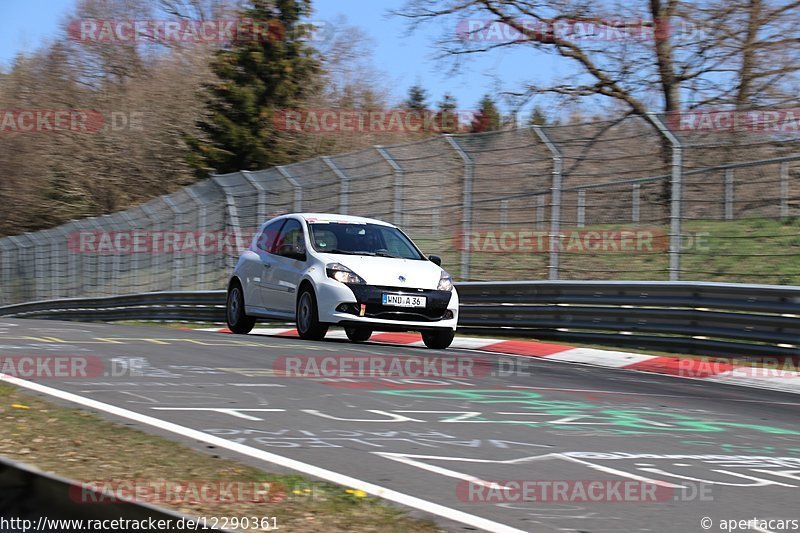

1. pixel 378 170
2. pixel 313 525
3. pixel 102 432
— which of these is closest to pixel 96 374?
pixel 102 432

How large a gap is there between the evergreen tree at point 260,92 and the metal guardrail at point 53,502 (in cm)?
4440

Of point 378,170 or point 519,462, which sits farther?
point 378,170

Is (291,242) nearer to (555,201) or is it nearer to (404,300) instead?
(404,300)

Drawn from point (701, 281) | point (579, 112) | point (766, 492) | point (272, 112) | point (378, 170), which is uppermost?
point (272, 112)

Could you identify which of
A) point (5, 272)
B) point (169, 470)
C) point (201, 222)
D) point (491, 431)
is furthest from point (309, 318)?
point (5, 272)

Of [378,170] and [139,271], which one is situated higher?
[378,170]

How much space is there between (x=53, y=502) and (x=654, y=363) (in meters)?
9.57

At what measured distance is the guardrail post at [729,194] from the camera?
12492 millimetres

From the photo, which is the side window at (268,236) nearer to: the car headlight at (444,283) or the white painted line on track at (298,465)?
the car headlight at (444,283)

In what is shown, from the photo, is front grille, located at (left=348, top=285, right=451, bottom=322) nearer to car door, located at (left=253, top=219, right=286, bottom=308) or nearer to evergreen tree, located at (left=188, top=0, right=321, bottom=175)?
car door, located at (left=253, top=219, right=286, bottom=308)

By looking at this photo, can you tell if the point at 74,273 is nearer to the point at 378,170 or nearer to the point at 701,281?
the point at 378,170

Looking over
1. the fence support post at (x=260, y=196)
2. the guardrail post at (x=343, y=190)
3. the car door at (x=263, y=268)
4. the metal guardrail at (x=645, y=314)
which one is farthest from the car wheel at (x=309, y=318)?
the fence support post at (x=260, y=196)

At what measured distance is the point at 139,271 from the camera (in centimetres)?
2798

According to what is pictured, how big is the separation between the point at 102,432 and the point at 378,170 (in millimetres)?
11736
